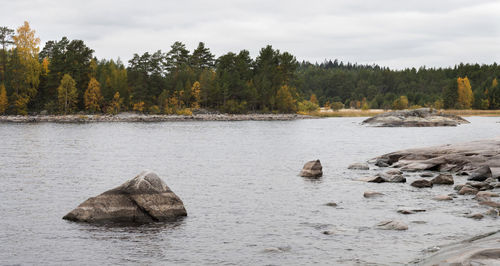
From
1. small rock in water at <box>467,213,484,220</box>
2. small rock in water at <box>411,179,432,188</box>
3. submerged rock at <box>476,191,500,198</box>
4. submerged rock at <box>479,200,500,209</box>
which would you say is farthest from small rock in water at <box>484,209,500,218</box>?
small rock in water at <box>411,179,432,188</box>

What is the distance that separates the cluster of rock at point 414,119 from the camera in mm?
115250

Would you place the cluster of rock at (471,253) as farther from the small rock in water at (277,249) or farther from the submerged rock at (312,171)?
the submerged rock at (312,171)


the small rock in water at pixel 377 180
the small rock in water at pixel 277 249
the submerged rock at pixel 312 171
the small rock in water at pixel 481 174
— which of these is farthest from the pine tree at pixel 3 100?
the small rock in water at pixel 277 249

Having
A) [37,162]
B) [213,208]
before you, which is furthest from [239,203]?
[37,162]

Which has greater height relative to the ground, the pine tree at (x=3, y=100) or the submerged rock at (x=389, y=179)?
the pine tree at (x=3, y=100)

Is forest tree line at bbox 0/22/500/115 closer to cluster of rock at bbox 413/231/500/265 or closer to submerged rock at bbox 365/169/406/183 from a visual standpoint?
submerged rock at bbox 365/169/406/183

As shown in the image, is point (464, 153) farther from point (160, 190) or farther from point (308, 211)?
Answer: point (160, 190)

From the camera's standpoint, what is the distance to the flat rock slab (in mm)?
32844

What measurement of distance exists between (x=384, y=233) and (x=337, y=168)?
20.2 meters

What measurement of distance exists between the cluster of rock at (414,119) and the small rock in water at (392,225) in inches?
3990

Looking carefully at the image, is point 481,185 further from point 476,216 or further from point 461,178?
point 476,216

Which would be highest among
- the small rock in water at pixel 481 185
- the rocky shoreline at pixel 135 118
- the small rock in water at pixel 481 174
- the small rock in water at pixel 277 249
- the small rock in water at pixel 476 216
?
the rocky shoreline at pixel 135 118

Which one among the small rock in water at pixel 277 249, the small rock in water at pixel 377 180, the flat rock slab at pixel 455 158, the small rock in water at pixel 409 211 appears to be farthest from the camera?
the flat rock slab at pixel 455 158

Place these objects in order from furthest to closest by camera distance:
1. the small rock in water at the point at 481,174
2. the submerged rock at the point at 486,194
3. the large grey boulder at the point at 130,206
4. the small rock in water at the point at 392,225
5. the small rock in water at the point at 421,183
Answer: the small rock in water at the point at 481,174 → the small rock in water at the point at 421,183 → the submerged rock at the point at 486,194 → the large grey boulder at the point at 130,206 → the small rock in water at the point at 392,225
